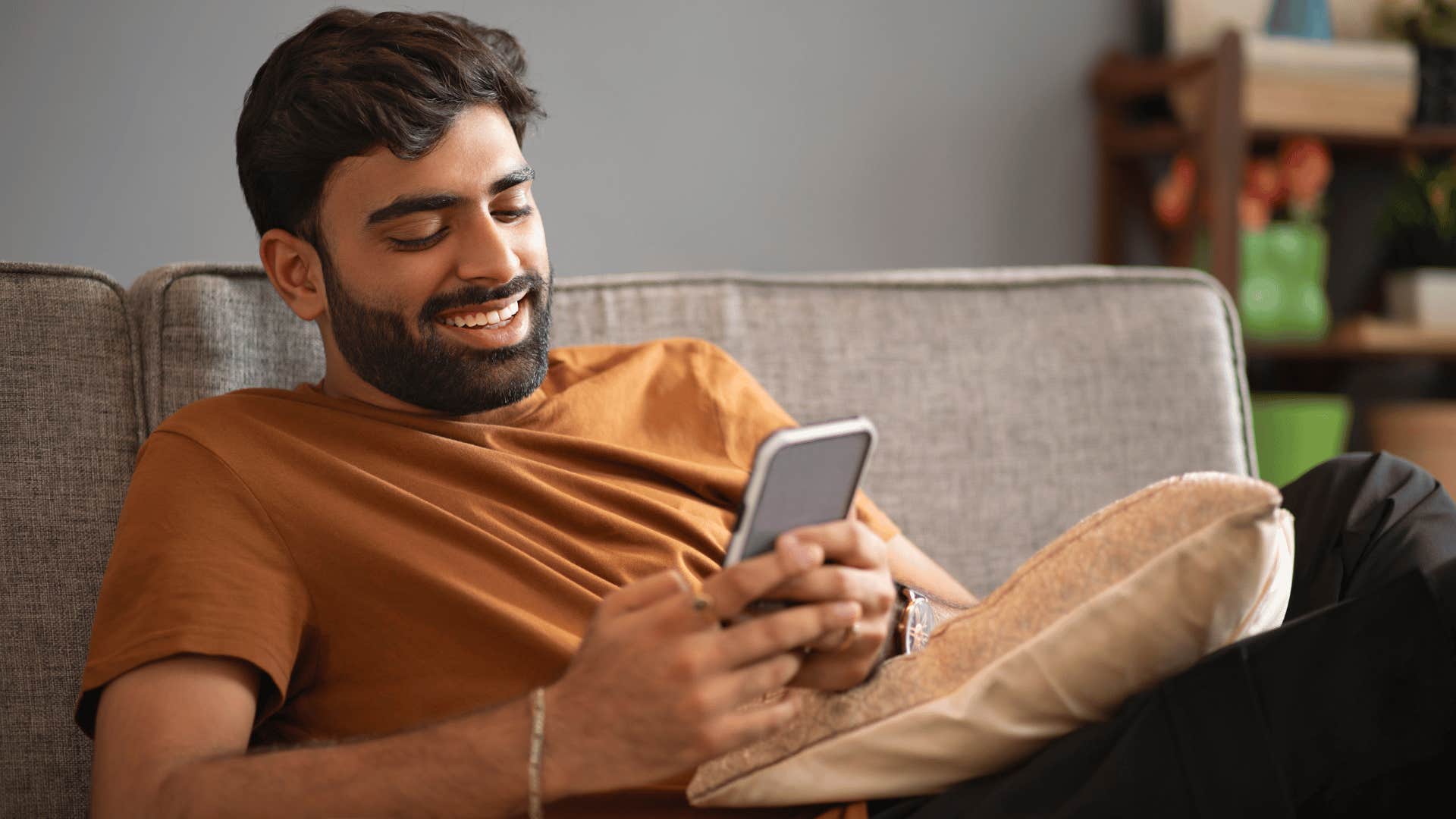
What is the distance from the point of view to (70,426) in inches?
44.8

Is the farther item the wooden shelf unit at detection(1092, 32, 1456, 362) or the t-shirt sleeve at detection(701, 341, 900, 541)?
the wooden shelf unit at detection(1092, 32, 1456, 362)

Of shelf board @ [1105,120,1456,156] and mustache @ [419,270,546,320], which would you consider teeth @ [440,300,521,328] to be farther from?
shelf board @ [1105,120,1456,156]

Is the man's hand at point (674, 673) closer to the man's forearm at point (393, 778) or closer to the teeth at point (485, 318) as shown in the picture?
the man's forearm at point (393, 778)

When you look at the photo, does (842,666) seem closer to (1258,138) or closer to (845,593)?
(845,593)

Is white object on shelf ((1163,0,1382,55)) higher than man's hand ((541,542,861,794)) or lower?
higher

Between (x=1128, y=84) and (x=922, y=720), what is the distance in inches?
96.4

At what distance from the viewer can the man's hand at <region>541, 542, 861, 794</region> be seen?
74cm

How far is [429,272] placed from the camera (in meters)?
1.10

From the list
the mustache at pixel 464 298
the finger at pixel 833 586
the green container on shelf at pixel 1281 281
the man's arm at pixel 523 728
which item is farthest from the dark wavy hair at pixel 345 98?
the green container on shelf at pixel 1281 281

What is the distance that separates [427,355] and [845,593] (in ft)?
1.66

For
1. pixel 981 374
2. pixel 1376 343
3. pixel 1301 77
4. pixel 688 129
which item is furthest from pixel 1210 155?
pixel 981 374

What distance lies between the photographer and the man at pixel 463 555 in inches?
29.5

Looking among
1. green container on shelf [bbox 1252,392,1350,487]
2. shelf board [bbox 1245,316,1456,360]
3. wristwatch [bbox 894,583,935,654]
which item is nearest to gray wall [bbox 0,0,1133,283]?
shelf board [bbox 1245,316,1456,360]

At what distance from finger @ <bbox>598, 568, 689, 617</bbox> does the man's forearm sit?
10cm
